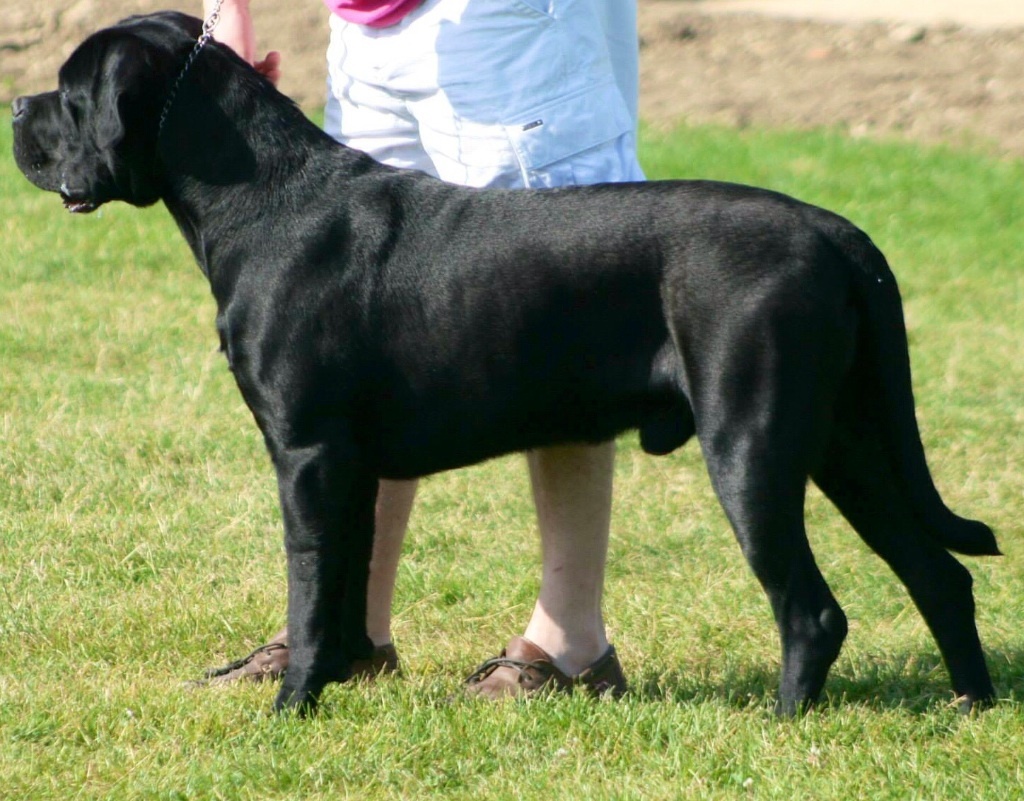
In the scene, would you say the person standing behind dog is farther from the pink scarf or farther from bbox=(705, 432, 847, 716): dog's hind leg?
bbox=(705, 432, 847, 716): dog's hind leg

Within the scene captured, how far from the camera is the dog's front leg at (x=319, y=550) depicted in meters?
3.42

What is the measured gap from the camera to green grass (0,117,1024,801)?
3273mm

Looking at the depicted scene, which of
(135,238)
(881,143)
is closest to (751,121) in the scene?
(881,143)

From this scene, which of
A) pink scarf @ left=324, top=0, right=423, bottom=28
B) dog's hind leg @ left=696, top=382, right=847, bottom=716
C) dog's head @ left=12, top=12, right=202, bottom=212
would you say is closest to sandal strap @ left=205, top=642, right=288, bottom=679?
dog's head @ left=12, top=12, right=202, bottom=212

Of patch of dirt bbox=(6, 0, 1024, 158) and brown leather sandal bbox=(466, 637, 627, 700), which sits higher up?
brown leather sandal bbox=(466, 637, 627, 700)

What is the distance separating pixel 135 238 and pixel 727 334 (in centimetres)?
595

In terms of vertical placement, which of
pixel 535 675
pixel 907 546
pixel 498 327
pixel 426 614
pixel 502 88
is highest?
pixel 502 88

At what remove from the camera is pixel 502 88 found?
3.60m

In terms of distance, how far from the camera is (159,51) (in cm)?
345

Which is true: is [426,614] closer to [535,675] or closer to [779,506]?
[535,675]

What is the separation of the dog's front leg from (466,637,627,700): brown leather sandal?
1.36 feet

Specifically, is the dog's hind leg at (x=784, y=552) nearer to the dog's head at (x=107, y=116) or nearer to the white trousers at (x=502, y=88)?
the white trousers at (x=502, y=88)

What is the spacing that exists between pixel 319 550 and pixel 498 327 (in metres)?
0.67

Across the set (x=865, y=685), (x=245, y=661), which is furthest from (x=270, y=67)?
(x=865, y=685)
